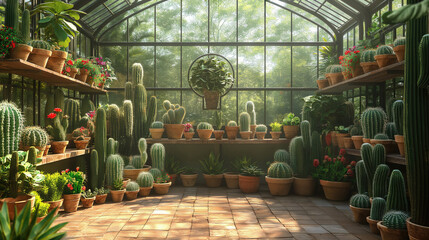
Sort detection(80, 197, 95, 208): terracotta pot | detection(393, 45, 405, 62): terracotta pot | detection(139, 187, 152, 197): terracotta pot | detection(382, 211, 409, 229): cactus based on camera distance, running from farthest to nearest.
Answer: detection(139, 187, 152, 197): terracotta pot < detection(80, 197, 95, 208): terracotta pot < detection(393, 45, 405, 62): terracotta pot < detection(382, 211, 409, 229): cactus

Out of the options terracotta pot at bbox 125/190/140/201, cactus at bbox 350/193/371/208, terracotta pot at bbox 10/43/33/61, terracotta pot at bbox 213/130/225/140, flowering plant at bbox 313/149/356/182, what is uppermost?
terracotta pot at bbox 10/43/33/61

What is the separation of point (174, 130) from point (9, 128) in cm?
344

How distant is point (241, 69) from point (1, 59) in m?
4.87

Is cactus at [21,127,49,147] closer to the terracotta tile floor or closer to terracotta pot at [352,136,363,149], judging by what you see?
the terracotta tile floor

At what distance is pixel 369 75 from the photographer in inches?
179

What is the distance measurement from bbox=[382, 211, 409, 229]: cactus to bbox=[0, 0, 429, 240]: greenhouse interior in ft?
0.04

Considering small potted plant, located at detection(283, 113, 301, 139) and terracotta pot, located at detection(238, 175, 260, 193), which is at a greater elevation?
small potted plant, located at detection(283, 113, 301, 139)

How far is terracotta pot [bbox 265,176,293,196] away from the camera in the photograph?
5555 mm

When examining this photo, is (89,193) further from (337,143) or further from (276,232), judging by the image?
(337,143)

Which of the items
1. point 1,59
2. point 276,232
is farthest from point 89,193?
point 276,232

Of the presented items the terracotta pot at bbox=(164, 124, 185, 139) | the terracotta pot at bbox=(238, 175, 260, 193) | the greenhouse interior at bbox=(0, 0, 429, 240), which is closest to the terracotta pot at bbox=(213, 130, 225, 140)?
the greenhouse interior at bbox=(0, 0, 429, 240)

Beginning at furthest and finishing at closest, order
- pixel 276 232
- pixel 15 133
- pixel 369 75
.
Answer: pixel 369 75 < pixel 276 232 < pixel 15 133

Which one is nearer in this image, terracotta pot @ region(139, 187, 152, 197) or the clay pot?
terracotta pot @ region(139, 187, 152, 197)

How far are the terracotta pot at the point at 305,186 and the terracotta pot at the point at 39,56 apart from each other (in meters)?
4.08
